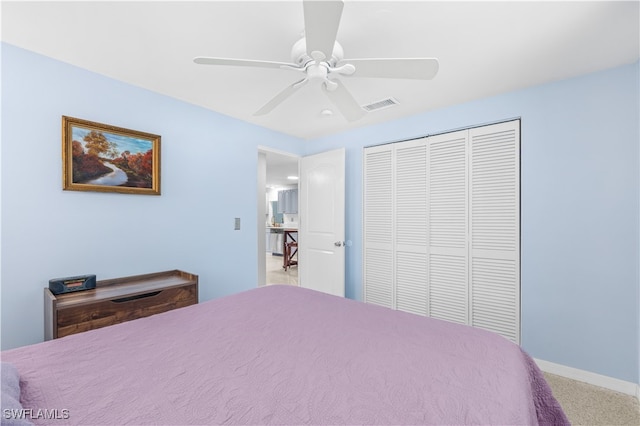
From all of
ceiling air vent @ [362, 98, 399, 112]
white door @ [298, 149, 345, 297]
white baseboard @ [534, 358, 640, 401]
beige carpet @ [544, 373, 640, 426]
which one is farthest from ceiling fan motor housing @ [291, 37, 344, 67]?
white baseboard @ [534, 358, 640, 401]

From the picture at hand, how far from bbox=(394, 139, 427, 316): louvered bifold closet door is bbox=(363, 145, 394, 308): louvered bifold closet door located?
89 millimetres

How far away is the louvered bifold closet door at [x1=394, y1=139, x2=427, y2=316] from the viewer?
10.3 ft

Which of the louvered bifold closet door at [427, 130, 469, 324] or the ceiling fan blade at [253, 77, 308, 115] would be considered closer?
the ceiling fan blade at [253, 77, 308, 115]

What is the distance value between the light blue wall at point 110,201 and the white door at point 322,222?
2.78 ft

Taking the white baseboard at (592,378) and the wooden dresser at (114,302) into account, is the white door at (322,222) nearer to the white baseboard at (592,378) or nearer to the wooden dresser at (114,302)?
the wooden dresser at (114,302)

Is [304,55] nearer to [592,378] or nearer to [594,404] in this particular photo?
[594,404]

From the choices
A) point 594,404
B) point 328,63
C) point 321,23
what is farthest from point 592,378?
point 321,23

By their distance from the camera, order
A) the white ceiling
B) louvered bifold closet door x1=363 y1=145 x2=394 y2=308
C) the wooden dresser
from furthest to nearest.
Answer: louvered bifold closet door x1=363 y1=145 x2=394 y2=308 → the wooden dresser → the white ceiling

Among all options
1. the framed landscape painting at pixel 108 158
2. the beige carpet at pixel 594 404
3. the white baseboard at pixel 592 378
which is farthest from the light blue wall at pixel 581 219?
the framed landscape painting at pixel 108 158

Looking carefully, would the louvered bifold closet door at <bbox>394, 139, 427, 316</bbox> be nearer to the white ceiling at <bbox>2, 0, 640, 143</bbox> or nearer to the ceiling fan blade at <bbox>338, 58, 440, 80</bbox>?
the white ceiling at <bbox>2, 0, 640, 143</bbox>

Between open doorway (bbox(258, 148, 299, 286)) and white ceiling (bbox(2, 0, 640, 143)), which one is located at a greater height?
white ceiling (bbox(2, 0, 640, 143))

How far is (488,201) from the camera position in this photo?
2.71m

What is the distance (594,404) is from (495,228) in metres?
1.39

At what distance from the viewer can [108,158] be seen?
2.31m
